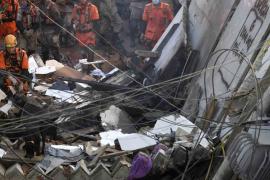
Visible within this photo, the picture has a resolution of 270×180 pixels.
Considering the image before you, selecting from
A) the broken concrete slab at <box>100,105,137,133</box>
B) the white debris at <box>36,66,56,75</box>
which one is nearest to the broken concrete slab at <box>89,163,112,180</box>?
the broken concrete slab at <box>100,105,137,133</box>

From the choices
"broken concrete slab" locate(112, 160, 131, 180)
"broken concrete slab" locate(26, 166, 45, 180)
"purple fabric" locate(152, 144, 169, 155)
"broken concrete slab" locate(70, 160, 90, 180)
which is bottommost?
"broken concrete slab" locate(26, 166, 45, 180)

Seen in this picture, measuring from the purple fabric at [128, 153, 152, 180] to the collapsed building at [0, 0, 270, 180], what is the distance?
0.02 meters

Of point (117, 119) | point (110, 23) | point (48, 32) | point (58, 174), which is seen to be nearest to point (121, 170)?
point (58, 174)

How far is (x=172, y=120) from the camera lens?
10305 mm

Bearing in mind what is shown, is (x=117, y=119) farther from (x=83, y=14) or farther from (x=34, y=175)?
(x=83, y=14)

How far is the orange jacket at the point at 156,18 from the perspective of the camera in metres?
16.0

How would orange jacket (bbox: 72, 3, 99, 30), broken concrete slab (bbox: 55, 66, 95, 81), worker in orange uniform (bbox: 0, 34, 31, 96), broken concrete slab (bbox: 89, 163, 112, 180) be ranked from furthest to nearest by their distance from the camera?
orange jacket (bbox: 72, 3, 99, 30), broken concrete slab (bbox: 55, 66, 95, 81), worker in orange uniform (bbox: 0, 34, 31, 96), broken concrete slab (bbox: 89, 163, 112, 180)

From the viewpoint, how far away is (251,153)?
20.7 ft

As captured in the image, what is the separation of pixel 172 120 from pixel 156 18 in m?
6.47

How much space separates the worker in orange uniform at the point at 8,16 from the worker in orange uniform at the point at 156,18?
4.22m

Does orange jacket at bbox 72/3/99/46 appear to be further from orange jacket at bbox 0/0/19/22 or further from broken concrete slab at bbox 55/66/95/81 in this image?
broken concrete slab at bbox 55/66/95/81

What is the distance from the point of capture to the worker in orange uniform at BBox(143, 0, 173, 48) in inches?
630

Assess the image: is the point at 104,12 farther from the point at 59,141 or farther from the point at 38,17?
the point at 59,141

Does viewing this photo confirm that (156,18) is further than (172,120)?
Yes
